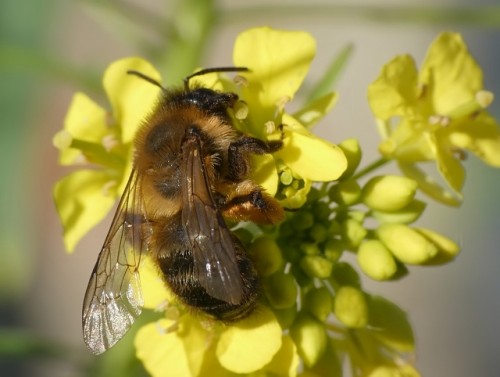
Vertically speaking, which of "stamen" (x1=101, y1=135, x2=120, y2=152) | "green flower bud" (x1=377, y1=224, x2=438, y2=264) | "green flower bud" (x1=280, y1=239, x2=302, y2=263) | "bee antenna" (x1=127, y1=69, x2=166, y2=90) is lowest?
"stamen" (x1=101, y1=135, x2=120, y2=152)

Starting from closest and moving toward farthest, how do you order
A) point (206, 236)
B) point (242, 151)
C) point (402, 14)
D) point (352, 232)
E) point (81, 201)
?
1. point (206, 236)
2. point (242, 151)
3. point (352, 232)
4. point (81, 201)
5. point (402, 14)

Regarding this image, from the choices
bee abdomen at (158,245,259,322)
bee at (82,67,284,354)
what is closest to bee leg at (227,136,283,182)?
bee at (82,67,284,354)

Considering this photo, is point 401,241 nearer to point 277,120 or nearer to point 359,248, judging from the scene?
point 359,248

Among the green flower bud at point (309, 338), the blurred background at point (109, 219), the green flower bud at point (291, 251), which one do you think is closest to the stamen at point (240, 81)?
the green flower bud at point (291, 251)

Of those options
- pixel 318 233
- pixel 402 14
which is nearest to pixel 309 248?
pixel 318 233

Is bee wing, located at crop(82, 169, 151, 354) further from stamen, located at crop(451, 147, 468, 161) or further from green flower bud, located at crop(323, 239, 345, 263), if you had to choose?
stamen, located at crop(451, 147, 468, 161)

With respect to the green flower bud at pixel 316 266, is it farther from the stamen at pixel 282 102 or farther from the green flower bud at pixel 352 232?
the stamen at pixel 282 102

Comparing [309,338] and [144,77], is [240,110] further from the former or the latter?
[309,338]
